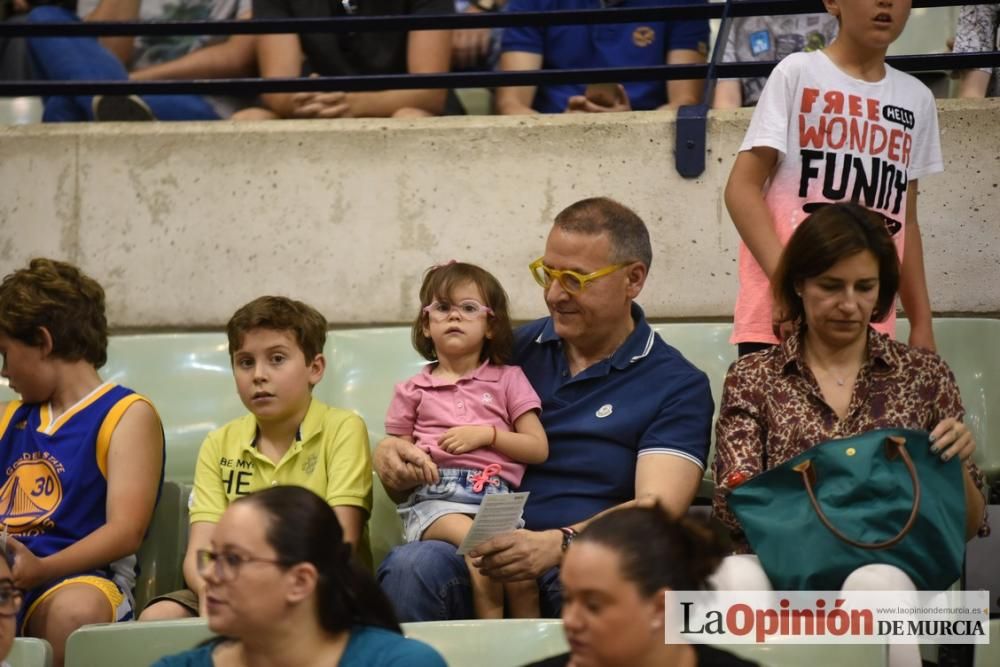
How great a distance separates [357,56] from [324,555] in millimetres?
2868

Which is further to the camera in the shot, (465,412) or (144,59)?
(144,59)

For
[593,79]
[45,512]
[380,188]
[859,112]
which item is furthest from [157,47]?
[859,112]

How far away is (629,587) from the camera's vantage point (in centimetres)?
216

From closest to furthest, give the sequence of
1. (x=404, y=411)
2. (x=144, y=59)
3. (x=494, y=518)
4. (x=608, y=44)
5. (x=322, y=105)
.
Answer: (x=494, y=518) → (x=404, y=411) → (x=322, y=105) → (x=608, y=44) → (x=144, y=59)

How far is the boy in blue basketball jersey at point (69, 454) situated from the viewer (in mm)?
3160

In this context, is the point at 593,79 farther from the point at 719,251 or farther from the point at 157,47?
A: the point at 157,47

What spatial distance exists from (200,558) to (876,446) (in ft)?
4.30

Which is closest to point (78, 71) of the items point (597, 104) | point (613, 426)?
point (597, 104)

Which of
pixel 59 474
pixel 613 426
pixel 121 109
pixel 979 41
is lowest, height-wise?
pixel 59 474

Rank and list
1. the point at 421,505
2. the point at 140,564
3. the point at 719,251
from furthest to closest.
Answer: the point at 719,251
the point at 140,564
the point at 421,505

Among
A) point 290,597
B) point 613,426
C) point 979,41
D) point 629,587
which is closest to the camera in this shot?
point 629,587

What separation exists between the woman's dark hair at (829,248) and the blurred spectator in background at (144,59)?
98.5 inches

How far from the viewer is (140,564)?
11.5 ft

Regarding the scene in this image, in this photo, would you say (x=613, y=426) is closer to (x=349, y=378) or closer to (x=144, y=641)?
(x=349, y=378)
